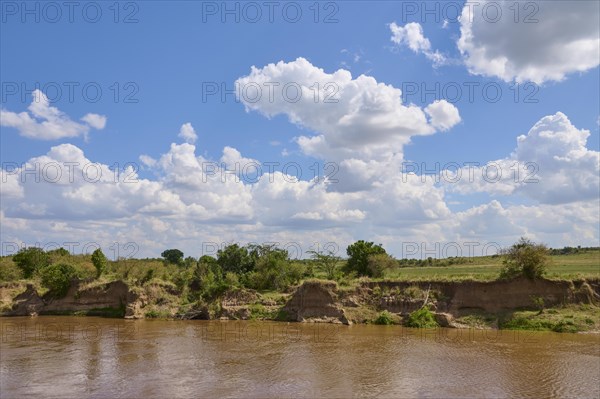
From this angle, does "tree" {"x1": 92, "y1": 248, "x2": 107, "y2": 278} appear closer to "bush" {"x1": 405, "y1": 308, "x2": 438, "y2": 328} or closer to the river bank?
the river bank

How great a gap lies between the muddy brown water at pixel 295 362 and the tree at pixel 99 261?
33.8ft

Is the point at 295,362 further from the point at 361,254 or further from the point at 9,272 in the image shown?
the point at 9,272

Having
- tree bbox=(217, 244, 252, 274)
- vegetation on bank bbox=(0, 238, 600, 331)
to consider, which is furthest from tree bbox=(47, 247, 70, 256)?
tree bbox=(217, 244, 252, 274)

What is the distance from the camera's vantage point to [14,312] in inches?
1736

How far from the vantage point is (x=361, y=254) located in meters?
46.6

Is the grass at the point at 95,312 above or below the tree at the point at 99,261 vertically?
below

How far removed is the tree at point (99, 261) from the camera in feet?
150

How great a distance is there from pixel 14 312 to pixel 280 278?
2470 cm

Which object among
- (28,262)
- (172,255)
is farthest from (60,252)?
(172,255)

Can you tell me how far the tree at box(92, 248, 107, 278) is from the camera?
45.7 m

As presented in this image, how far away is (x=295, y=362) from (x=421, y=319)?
14190 mm

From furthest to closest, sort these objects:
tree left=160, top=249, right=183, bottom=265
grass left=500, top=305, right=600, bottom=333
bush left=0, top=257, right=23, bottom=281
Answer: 1. tree left=160, top=249, right=183, bottom=265
2. bush left=0, top=257, right=23, bottom=281
3. grass left=500, top=305, right=600, bottom=333

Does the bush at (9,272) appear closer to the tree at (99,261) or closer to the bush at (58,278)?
the bush at (58,278)

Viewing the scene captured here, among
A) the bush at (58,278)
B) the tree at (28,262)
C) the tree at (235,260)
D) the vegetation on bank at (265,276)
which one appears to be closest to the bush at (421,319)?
the vegetation on bank at (265,276)
